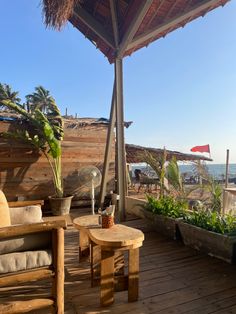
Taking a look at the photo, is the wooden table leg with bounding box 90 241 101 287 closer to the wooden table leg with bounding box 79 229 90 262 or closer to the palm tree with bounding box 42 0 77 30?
the wooden table leg with bounding box 79 229 90 262

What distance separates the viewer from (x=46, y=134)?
5.13 metres

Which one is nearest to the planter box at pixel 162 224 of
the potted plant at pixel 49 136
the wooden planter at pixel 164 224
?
the wooden planter at pixel 164 224

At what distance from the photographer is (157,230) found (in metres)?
3.90

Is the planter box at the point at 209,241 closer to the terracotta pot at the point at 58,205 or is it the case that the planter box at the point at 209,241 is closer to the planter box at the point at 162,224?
the planter box at the point at 162,224

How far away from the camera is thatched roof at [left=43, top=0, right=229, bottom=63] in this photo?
344 centimetres

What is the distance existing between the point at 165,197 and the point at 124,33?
2.95 m

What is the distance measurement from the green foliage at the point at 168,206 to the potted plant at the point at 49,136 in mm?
2117

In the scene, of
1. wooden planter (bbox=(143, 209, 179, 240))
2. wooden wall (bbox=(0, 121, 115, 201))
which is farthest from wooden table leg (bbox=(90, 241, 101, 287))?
wooden wall (bbox=(0, 121, 115, 201))

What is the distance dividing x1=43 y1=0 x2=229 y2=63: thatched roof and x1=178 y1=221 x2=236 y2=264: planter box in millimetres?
3030

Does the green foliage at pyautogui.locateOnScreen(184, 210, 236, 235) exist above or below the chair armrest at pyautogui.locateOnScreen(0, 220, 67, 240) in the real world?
below

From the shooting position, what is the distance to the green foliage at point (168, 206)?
3.68 meters

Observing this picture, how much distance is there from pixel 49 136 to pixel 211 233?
3.61 m

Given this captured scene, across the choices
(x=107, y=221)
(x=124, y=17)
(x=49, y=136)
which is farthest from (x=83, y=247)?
(x=124, y=17)

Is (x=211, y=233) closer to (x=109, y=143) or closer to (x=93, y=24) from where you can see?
(x=109, y=143)
